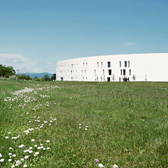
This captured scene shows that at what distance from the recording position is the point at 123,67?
78.8m

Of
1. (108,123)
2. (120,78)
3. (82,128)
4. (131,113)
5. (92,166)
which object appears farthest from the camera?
(120,78)

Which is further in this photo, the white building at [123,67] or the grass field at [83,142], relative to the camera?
the white building at [123,67]

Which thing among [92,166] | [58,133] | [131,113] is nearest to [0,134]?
[58,133]

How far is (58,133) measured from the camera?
5.18 meters

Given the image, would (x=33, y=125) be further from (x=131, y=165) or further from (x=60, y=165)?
(x=131, y=165)

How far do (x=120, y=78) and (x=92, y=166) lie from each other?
78393mm

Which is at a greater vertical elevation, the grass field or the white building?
the white building

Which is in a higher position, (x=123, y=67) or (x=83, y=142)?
(x=123, y=67)

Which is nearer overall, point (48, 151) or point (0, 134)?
point (48, 151)

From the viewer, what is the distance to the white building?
243 feet

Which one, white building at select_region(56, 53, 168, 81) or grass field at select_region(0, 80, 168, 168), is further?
white building at select_region(56, 53, 168, 81)

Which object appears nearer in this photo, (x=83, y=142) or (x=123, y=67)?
(x=83, y=142)

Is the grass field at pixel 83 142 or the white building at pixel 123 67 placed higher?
the white building at pixel 123 67

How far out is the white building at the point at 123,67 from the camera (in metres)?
73.9
